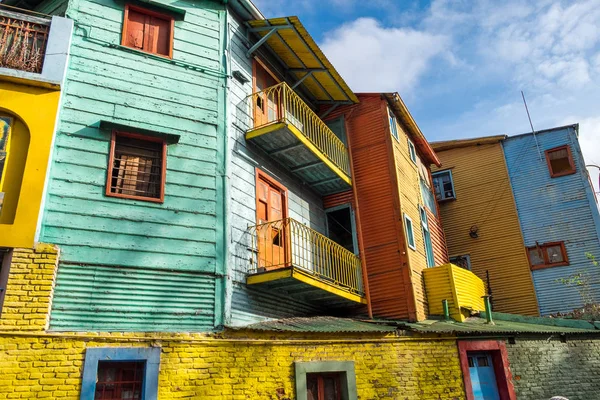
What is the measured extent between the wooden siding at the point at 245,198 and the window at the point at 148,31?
1562 mm

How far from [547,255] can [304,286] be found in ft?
40.9

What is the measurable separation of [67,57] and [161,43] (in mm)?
2228

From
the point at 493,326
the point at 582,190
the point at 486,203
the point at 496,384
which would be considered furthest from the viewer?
the point at 486,203

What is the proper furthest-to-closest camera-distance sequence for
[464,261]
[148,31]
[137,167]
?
[464,261] → [148,31] → [137,167]

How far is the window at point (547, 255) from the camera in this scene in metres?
18.9

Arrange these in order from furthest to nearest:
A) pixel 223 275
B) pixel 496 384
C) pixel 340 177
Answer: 1. pixel 340 177
2. pixel 496 384
3. pixel 223 275

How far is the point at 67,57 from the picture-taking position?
9.73 metres

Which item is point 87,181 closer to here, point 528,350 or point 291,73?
point 291,73

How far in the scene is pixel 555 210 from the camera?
19.7 m

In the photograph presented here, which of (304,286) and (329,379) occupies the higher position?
(304,286)

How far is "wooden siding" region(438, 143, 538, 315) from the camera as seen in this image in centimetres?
1931

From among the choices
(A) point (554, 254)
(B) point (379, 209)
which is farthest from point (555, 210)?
(B) point (379, 209)

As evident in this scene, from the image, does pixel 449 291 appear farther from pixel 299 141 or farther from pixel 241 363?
pixel 241 363

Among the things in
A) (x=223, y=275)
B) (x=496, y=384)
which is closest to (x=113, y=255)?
(x=223, y=275)
